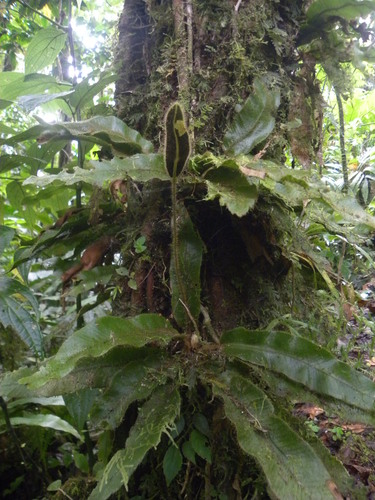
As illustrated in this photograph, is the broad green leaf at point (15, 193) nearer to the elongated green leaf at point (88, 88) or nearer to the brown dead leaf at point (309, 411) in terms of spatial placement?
the elongated green leaf at point (88, 88)

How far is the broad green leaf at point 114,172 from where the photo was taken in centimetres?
96

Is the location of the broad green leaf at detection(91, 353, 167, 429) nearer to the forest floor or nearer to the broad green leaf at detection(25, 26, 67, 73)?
the forest floor

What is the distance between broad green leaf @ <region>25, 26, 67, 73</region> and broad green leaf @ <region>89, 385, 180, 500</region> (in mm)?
1420

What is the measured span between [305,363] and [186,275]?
0.35m

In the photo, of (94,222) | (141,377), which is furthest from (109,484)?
(94,222)

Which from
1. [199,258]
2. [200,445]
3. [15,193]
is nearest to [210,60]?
[199,258]

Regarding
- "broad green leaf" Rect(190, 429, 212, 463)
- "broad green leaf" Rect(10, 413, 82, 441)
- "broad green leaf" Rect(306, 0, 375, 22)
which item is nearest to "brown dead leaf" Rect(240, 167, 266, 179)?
"broad green leaf" Rect(190, 429, 212, 463)

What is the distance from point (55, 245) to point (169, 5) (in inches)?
35.2

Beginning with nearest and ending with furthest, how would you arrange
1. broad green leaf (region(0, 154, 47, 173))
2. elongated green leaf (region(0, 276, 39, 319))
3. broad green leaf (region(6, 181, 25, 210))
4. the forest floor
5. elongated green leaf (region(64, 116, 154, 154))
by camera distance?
elongated green leaf (region(64, 116, 154, 154))
the forest floor
elongated green leaf (region(0, 276, 39, 319))
broad green leaf (region(0, 154, 47, 173))
broad green leaf (region(6, 181, 25, 210))

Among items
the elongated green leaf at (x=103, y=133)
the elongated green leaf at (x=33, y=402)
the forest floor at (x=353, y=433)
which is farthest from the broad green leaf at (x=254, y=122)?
the elongated green leaf at (x=33, y=402)

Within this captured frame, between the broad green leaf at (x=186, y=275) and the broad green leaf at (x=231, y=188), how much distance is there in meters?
0.12

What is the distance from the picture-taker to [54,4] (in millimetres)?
2426

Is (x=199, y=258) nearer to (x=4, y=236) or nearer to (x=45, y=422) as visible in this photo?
(x=4, y=236)

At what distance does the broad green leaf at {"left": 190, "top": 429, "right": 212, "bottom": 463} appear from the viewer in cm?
91
